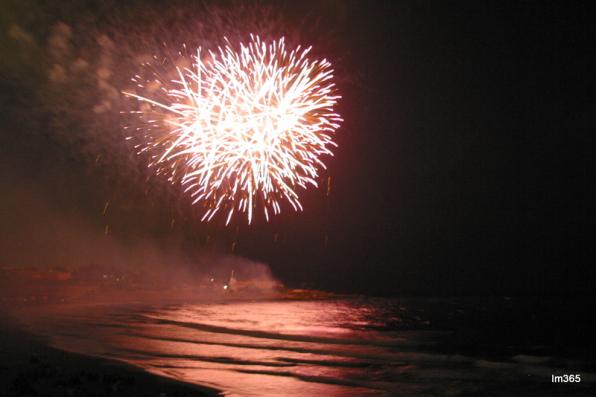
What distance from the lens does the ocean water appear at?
1502cm

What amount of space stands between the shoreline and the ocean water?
2.99ft

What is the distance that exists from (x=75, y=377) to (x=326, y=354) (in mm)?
11107

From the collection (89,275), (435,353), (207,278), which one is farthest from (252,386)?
(207,278)

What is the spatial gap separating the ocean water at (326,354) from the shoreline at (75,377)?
912 millimetres

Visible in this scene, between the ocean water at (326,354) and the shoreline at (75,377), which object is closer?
the shoreline at (75,377)

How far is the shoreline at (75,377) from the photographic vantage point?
10905mm

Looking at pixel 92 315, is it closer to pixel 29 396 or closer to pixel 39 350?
pixel 39 350

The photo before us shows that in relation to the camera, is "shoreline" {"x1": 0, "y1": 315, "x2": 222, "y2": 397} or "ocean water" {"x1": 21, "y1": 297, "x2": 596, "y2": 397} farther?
"ocean water" {"x1": 21, "y1": 297, "x2": 596, "y2": 397}

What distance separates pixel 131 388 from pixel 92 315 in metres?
23.6

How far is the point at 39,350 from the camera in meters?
17.1

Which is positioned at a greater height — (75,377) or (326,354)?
(75,377)

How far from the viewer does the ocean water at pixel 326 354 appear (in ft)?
49.3

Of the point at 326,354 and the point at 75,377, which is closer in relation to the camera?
the point at 75,377

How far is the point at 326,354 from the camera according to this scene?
20.9 m
